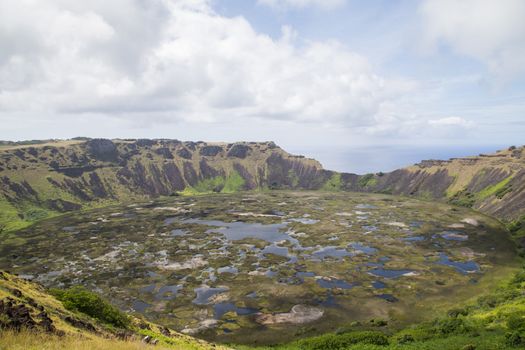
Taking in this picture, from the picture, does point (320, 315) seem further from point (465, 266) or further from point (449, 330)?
point (465, 266)

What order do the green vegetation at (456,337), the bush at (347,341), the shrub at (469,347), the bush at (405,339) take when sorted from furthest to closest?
1. the bush at (347,341)
2. the bush at (405,339)
3. the green vegetation at (456,337)
4. the shrub at (469,347)

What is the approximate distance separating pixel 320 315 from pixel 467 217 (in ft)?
438


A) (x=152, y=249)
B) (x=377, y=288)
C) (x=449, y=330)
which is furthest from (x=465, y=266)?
(x=152, y=249)

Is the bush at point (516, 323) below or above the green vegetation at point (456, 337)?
above

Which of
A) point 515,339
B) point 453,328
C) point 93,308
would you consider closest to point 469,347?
point 515,339

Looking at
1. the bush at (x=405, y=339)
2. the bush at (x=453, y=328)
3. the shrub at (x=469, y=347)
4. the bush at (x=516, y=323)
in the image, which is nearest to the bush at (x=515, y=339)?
the shrub at (x=469, y=347)

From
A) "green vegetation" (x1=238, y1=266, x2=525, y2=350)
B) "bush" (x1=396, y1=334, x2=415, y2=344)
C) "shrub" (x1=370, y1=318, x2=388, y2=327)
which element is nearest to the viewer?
"green vegetation" (x1=238, y1=266, x2=525, y2=350)

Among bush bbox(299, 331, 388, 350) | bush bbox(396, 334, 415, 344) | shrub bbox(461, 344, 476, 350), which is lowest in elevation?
bush bbox(299, 331, 388, 350)

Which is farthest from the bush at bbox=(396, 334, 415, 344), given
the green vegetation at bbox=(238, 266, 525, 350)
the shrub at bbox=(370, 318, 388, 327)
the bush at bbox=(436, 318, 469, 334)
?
the shrub at bbox=(370, 318, 388, 327)

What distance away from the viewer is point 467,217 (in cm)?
17538

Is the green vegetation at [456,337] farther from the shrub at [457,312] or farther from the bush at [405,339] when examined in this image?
the shrub at [457,312]

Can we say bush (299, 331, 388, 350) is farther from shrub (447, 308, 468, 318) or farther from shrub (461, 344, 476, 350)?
shrub (447, 308, 468, 318)

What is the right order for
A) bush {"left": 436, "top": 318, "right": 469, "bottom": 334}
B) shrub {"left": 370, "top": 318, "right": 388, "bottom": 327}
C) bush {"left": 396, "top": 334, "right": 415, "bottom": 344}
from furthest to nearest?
shrub {"left": 370, "top": 318, "right": 388, "bottom": 327} → bush {"left": 436, "top": 318, "right": 469, "bottom": 334} → bush {"left": 396, "top": 334, "right": 415, "bottom": 344}

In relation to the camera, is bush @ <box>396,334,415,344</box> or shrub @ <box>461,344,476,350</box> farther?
bush @ <box>396,334,415,344</box>
